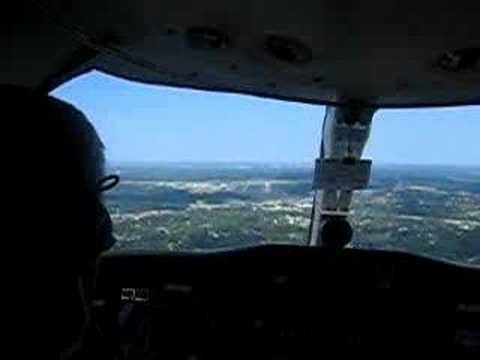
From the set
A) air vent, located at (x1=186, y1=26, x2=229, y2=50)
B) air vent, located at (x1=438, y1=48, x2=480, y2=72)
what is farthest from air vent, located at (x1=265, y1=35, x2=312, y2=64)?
air vent, located at (x1=438, y1=48, x2=480, y2=72)

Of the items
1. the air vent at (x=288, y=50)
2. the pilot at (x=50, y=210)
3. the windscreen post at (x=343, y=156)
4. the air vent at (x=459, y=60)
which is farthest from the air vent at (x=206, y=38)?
the windscreen post at (x=343, y=156)

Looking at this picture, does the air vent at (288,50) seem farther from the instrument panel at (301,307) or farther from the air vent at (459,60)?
the instrument panel at (301,307)

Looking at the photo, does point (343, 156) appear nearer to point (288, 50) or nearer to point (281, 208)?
point (281, 208)

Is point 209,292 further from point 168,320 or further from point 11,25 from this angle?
point 11,25

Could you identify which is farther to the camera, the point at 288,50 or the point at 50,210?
the point at 288,50

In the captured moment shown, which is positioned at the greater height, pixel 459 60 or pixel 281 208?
pixel 459 60

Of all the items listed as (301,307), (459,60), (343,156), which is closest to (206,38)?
(459,60)

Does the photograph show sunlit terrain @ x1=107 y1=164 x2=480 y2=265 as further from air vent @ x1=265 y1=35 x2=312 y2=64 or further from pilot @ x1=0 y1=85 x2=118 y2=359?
pilot @ x1=0 y1=85 x2=118 y2=359
